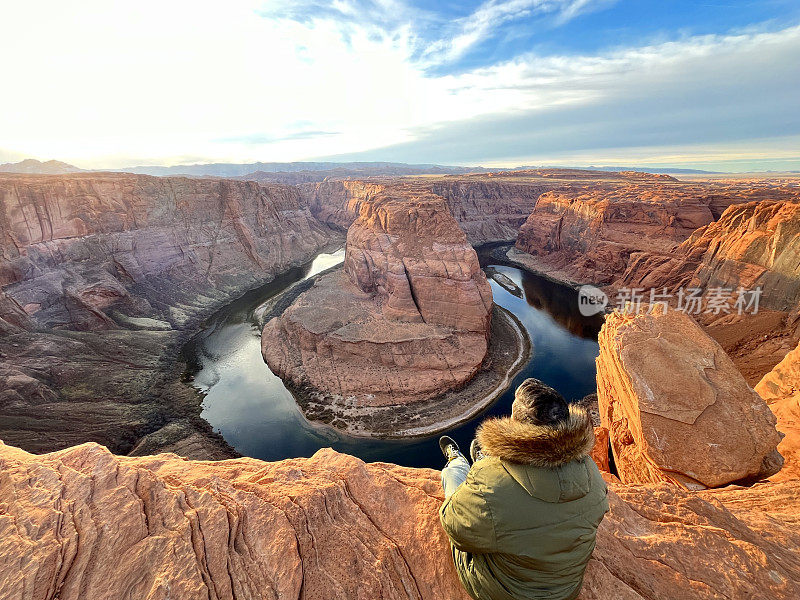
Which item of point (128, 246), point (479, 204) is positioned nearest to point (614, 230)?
point (479, 204)

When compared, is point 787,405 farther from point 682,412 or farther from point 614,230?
point 614,230

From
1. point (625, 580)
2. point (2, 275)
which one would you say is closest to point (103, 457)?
point (625, 580)

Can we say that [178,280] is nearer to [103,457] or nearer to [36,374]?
[36,374]

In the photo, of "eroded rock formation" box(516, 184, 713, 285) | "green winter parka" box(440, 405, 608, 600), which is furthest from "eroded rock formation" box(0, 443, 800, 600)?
"eroded rock formation" box(516, 184, 713, 285)

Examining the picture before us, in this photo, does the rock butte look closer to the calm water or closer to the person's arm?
the calm water

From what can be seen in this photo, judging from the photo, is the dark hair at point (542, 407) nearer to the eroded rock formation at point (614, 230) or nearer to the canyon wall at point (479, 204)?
the eroded rock formation at point (614, 230)

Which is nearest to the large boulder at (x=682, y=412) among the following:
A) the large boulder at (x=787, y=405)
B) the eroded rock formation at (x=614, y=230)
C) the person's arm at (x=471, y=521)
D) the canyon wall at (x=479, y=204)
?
the large boulder at (x=787, y=405)
